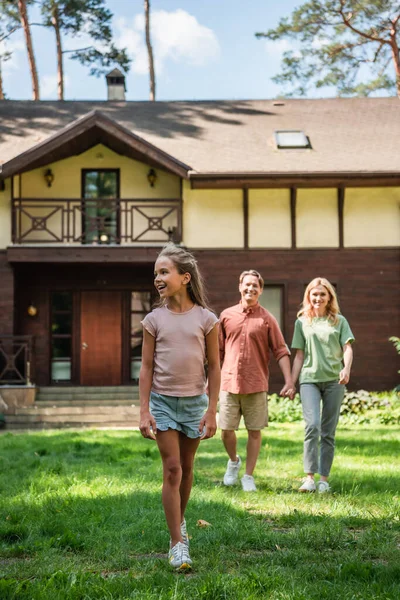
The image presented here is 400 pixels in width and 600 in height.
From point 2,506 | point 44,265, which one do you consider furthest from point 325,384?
point 44,265

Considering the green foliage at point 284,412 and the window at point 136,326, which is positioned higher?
the window at point 136,326

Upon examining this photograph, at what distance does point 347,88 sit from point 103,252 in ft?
45.1

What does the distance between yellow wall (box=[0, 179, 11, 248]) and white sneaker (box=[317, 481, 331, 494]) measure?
37.3ft

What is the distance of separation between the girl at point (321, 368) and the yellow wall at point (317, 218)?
965 cm

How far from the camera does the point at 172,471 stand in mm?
4027

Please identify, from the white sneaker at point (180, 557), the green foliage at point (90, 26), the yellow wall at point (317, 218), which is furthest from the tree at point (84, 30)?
the white sneaker at point (180, 557)

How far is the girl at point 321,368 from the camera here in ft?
20.6

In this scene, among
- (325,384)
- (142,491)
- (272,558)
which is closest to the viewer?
(272,558)

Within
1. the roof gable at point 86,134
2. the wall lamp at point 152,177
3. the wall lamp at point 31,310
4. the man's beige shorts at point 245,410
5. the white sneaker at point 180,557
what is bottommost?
the white sneaker at point 180,557

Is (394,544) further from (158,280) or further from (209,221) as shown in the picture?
(209,221)

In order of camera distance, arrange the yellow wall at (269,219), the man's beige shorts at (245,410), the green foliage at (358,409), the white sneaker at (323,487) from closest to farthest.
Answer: the white sneaker at (323,487)
the man's beige shorts at (245,410)
the green foliage at (358,409)
the yellow wall at (269,219)

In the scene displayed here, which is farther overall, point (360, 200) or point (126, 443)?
point (360, 200)

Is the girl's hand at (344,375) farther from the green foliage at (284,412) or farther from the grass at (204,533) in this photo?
the green foliage at (284,412)

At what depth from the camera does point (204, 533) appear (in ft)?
14.7
